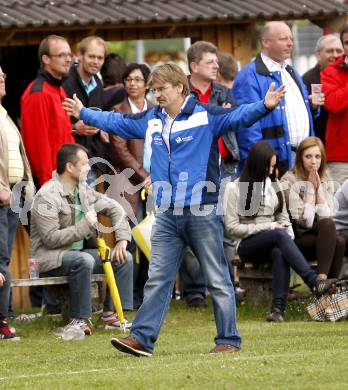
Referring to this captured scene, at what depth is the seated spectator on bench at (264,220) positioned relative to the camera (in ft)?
43.8

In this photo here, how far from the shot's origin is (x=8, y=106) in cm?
1681

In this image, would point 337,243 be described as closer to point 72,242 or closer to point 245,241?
point 245,241

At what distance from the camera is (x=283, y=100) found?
14422 millimetres

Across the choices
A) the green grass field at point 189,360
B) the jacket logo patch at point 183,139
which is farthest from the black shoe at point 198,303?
the jacket logo patch at point 183,139

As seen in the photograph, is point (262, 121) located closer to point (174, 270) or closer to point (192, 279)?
point (192, 279)

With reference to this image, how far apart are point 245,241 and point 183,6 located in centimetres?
367

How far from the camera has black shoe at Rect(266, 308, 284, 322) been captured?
43.3 ft

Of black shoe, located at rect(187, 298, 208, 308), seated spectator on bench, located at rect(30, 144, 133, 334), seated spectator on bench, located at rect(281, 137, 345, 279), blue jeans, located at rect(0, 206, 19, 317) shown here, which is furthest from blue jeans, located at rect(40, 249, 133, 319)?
seated spectator on bench, located at rect(281, 137, 345, 279)

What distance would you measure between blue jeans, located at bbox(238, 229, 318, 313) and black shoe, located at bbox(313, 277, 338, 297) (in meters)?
0.06

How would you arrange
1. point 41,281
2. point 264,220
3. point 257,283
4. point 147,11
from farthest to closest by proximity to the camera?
point 147,11, point 257,283, point 264,220, point 41,281

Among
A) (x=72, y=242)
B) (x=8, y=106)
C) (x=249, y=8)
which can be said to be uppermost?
(x=249, y=8)

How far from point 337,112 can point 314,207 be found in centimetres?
150

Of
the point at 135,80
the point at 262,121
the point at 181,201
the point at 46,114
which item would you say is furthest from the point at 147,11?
the point at 181,201

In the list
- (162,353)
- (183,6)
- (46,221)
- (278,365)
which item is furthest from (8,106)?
(278,365)
